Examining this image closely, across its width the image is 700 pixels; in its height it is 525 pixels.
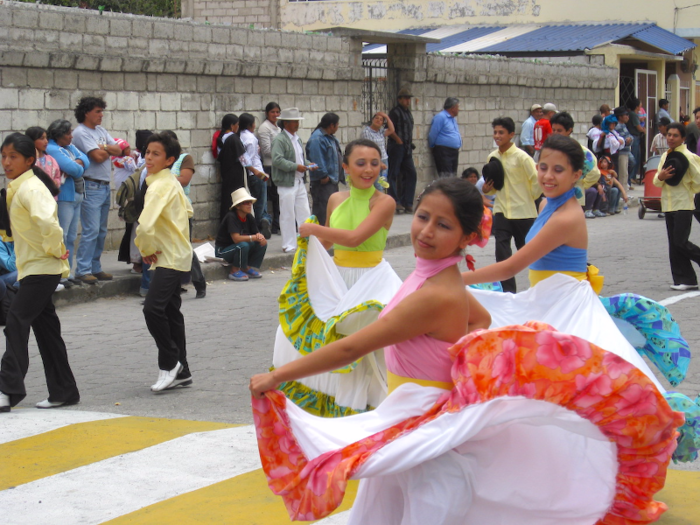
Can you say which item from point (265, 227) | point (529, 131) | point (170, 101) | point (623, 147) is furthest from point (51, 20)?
point (623, 147)

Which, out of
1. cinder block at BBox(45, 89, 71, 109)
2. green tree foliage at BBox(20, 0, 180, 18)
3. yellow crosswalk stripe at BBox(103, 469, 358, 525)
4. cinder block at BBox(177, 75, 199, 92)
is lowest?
yellow crosswalk stripe at BBox(103, 469, 358, 525)

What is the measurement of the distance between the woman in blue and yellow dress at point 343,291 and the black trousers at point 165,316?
1347 mm

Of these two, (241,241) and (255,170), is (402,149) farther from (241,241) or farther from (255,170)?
(241,241)

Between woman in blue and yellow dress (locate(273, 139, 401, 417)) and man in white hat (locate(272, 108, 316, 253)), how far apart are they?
7.70 metres

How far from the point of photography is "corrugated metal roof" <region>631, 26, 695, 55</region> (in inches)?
1063

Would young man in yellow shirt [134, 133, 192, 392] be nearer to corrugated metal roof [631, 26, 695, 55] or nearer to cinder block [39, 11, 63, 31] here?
cinder block [39, 11, 63, 31]

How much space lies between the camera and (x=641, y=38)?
2702cm

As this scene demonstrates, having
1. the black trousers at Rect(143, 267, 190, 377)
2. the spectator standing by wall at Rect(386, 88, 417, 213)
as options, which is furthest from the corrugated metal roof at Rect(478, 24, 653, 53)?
the black trousers at Rect(143, 267, 190, 377)

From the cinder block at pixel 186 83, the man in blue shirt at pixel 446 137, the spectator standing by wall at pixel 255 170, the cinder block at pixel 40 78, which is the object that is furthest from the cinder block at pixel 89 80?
the man in blue shirt at pixel 446 137

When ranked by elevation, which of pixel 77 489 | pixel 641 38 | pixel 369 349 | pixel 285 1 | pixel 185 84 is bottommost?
pixel 77 489

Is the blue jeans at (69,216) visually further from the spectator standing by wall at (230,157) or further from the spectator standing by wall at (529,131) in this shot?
the spectator standing by wall at (529,131)

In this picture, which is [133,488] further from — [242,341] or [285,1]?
[285,1]

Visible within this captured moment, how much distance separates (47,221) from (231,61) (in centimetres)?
905

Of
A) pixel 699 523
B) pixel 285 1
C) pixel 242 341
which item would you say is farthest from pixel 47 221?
pixel 285 1
